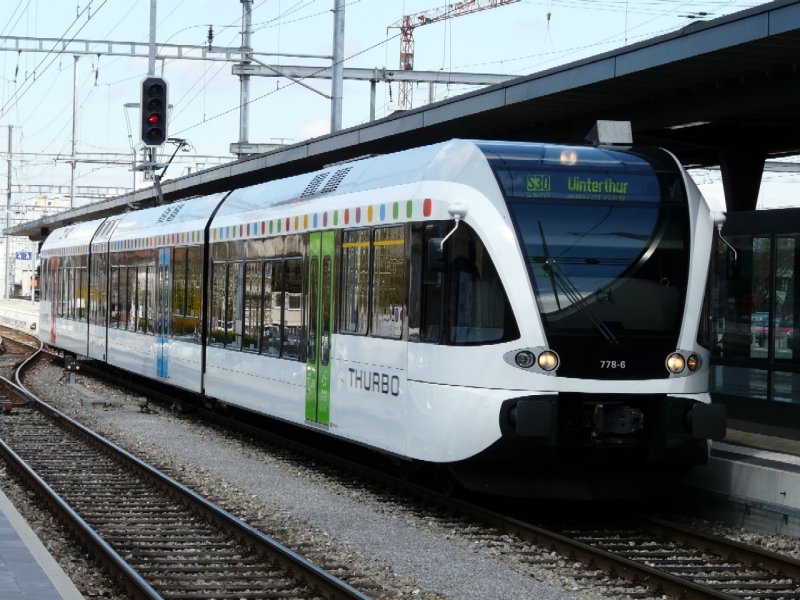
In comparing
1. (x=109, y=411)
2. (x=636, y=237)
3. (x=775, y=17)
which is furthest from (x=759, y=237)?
(x=109, y=411)

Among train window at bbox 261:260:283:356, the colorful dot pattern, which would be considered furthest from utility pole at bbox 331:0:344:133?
train window at bbox 261:260:283:356

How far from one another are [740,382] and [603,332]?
17.4 feet

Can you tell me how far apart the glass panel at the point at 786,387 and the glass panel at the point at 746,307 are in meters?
0.33

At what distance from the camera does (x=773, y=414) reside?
15.2 m

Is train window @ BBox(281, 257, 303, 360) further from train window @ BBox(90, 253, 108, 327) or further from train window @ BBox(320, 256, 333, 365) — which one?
train window @ BBox(90, 253, 108, 327)

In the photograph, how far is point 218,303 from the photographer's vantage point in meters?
18.4

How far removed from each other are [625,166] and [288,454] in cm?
631

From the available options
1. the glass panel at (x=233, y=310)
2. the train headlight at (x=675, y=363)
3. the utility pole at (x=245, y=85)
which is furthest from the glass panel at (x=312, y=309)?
the utility pole at (x=245, y=85)

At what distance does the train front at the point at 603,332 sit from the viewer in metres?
10.8

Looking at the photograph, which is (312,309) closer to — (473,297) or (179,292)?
(473,297)

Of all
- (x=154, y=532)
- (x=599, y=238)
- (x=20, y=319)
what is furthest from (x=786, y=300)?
(x=20, y=319)

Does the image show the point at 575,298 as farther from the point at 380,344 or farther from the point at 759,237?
the point at 759,237

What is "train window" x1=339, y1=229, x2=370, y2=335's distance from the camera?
12.8 m

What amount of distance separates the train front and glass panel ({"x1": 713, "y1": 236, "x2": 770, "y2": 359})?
4.16 m
